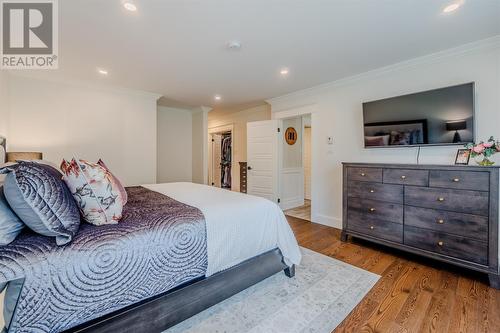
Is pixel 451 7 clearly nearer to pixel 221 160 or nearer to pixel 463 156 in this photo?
pixel 463 156

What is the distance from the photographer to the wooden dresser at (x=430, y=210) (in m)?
1.92

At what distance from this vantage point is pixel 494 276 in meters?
1.89

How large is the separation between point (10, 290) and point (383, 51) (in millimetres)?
3570

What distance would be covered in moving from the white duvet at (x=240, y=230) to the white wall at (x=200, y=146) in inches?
130

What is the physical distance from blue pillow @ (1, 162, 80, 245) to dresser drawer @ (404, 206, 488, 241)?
296cm

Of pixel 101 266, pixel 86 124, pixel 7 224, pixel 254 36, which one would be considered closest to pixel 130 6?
pixel 254 36

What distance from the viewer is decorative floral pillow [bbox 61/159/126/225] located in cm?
130

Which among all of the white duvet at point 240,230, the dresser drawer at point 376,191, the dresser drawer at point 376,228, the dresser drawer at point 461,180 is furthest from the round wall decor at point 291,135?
the white duvet at point 240,230

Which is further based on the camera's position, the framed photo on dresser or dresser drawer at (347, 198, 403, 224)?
dresser drawer at (347, 198, 403, 224)

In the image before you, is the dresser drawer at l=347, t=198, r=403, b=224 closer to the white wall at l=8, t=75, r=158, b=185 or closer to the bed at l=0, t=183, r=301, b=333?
the bed at l=0, t=183, r=301, b=333

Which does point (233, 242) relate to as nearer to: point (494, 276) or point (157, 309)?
point (157, 309)

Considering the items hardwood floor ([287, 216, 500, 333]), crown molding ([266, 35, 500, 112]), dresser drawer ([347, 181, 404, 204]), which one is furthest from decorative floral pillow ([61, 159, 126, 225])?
crown molding ([266, 35, 500, 112])

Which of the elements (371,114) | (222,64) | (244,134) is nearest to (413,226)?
(371,114)

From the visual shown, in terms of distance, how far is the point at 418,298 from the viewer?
69.3 inches
